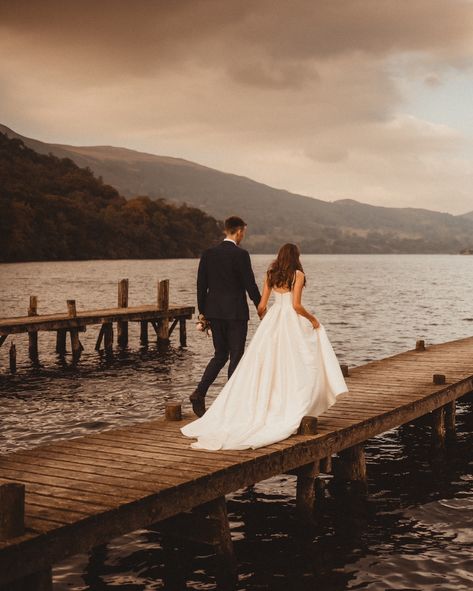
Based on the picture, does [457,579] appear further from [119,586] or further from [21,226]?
[21,226]

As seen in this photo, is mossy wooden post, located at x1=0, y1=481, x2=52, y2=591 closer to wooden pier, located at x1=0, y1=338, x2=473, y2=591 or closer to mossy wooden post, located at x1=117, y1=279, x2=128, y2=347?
wooden pier, located at x1=0, y1=338, x2=473, y2=591

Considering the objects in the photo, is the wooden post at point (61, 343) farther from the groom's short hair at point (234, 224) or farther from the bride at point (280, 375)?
the bride at point (280, 375)

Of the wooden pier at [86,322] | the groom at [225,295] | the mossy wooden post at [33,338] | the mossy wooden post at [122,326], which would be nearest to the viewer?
the groom at [225,295]

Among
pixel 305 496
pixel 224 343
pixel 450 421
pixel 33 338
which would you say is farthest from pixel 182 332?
pixel 305 496

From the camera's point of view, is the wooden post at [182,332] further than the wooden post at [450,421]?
Yes

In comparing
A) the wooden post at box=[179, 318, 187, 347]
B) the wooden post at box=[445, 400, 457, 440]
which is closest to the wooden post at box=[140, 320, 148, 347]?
the wooden post at box=[179, 318, 187, 347]

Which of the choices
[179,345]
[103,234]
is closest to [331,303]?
[179,345]

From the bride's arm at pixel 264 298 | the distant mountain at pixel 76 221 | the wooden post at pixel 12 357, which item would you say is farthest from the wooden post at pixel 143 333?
the distant mountain at pixel 76 221

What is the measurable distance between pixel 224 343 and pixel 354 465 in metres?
2.74

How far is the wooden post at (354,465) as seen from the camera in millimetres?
10945

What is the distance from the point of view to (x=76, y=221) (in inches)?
6083

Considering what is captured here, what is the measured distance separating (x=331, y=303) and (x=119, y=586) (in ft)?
177

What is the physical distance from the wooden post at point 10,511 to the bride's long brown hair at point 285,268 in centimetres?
446

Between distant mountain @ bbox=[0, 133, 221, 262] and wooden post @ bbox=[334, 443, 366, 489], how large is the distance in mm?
120683
